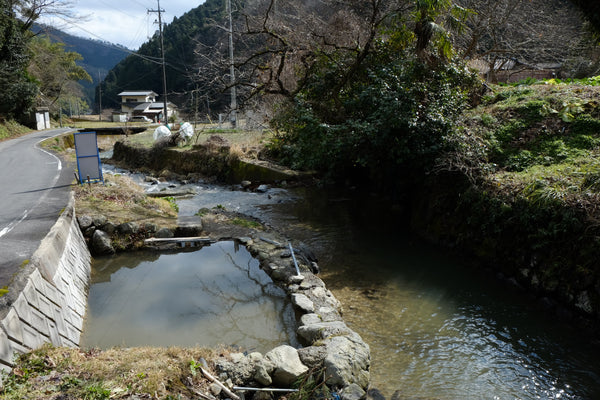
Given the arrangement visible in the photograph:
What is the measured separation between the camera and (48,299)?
592 cm

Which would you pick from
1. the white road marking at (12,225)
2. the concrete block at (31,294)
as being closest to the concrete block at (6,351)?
the concrete block at (31,294)

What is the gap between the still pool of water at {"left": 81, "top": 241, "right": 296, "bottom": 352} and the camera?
22.3 feet

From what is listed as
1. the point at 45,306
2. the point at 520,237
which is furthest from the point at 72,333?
the point at 520,237

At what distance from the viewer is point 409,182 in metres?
13.5

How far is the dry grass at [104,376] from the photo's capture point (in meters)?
4.26

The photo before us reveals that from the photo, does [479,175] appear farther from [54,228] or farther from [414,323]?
[54,228]

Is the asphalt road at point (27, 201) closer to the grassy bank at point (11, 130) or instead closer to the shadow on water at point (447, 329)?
the shadow on water at point (447, 329)

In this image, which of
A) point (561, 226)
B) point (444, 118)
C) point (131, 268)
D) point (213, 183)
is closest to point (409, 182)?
point (444, 118)

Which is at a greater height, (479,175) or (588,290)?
(479,175)

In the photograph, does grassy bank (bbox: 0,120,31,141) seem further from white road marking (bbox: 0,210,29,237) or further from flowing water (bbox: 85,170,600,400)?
flowing water (bbox: 85,170,600,400)

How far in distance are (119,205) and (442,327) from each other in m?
9.64

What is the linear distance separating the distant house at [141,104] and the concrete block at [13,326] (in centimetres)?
6536

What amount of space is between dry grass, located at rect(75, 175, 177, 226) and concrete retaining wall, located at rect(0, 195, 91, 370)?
2243 mm

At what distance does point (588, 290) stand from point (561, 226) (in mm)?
1261
